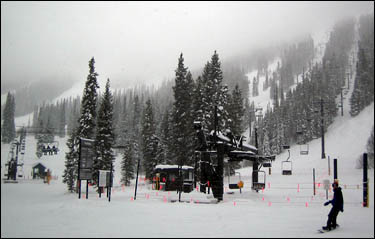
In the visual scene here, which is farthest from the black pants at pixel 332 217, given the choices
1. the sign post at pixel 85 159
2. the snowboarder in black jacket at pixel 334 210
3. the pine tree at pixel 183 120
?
the pine tree at pixel 183 120

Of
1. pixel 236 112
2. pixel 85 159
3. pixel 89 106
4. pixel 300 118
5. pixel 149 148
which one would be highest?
pixel 236 112

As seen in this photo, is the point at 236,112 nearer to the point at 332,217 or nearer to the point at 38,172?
the point at 38,172

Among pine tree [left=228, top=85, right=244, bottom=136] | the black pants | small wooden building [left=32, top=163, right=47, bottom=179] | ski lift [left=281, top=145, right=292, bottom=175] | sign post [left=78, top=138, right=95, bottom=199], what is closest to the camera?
the black pants

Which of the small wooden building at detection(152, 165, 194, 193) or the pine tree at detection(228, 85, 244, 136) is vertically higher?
the pine tree at detection(228, 85, 244, 136)

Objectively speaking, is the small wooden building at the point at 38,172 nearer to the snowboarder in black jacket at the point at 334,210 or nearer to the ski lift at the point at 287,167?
the snowboarder in black jacket at the point at 334,210

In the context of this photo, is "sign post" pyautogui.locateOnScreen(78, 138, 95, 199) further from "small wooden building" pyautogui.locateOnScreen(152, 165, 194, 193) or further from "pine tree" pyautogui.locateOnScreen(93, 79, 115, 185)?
"small wooden building" pyautogui.locateOnScreen(152, 165, 194, 193)

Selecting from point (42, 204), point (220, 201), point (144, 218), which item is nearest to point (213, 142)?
point (220, 201)

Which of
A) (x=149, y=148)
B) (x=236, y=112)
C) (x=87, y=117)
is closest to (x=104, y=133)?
(x=87, y=117)

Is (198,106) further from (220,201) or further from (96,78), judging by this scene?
(220,201)

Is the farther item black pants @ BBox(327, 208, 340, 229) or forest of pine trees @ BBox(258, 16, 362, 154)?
forest of pine trees @ BBox(258, 16, 362, 154)

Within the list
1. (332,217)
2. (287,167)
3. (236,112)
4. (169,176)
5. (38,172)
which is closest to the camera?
(332,217)

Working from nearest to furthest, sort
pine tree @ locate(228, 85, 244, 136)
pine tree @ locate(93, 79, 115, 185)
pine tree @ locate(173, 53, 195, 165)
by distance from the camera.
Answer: pine tree @ locate(93, 79, 115, 185)
pine tree @ locate(173, 53, 195, 165)
pine tree @ locate(228, 85, 244, 136)

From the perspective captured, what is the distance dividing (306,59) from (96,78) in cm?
18180

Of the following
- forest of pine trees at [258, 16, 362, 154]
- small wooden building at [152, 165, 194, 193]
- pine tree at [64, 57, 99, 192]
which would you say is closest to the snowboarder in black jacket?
forest of pine trees at [258, 16, 362, 154]
